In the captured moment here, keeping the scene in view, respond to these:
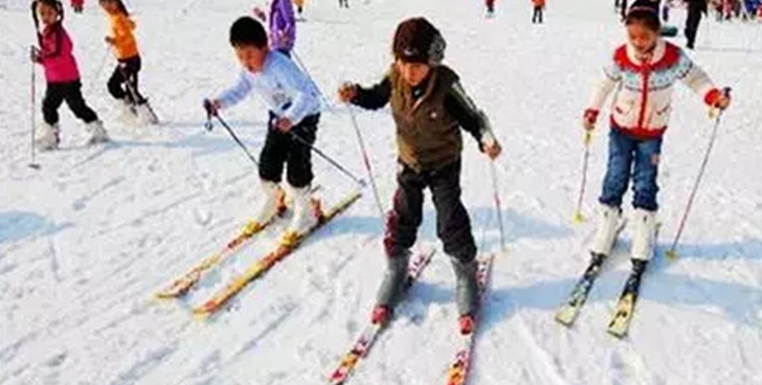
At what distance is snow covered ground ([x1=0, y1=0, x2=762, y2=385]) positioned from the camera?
5.73 metres

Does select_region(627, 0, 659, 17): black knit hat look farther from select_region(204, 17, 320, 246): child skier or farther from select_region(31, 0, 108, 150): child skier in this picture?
select_region(31, 0, 108, 150): child skier

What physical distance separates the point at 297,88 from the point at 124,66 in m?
5.57

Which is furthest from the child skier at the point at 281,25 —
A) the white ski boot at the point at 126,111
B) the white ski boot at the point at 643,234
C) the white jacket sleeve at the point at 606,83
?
the white ski boot at the point at 643,234

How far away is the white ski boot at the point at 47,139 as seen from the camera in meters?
10.8

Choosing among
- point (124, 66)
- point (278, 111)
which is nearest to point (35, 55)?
point (124, 66)

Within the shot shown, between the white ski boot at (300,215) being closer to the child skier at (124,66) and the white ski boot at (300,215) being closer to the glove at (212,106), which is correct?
the glove at (212,106)

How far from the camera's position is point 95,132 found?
36.3 feet

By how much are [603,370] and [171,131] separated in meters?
7.74

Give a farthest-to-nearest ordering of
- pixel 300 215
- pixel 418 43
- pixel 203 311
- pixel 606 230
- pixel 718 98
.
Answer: pixel 300 215, pixel 606 230, pixel 203 311, pixel 718 98, pixel 418 43

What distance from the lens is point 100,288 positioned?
687cm

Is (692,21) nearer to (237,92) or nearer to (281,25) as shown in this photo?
(281,25)

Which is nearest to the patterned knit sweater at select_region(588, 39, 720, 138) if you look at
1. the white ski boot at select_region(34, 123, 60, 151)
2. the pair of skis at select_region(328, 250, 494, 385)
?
the pair of skis at select_region(328, 250, 494, 385)

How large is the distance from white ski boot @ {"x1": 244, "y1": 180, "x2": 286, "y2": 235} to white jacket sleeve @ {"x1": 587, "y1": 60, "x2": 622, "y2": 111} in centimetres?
276

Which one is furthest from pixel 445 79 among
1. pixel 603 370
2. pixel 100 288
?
pixel 100 288
